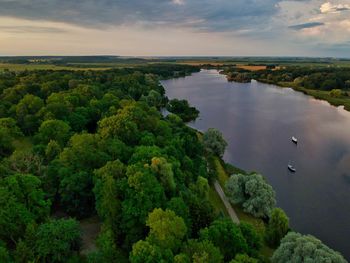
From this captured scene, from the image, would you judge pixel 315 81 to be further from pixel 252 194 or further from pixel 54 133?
pixel 54 133

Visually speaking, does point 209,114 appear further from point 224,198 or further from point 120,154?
point 120,154

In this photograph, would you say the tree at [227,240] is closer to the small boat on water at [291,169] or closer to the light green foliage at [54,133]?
the light green foliage at [54,133]

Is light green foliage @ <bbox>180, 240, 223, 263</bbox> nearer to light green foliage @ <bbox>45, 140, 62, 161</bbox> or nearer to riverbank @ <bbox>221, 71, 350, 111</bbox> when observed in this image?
light green foliage @ <bbox>45, 140, 62, 161</bbox>

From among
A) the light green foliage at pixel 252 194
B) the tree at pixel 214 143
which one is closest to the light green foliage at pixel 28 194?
the light green foliage at pixel 252 194

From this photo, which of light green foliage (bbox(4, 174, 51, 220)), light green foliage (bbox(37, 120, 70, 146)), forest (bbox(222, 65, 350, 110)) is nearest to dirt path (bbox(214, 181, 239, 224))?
light green foliage (bbox(4, 174, 51, 220))

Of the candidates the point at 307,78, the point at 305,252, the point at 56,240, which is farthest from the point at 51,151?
the point at 307,78

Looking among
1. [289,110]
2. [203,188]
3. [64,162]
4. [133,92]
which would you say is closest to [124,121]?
[64,162]
